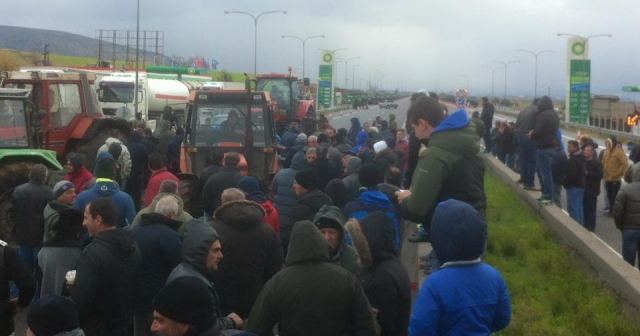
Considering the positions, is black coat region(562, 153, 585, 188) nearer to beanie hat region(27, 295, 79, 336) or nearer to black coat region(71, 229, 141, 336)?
black coat region(71, 229, 141, 336)

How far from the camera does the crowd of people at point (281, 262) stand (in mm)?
5051

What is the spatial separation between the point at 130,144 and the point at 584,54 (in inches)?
1475

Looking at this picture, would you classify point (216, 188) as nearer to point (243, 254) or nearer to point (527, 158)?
point (243, 254)

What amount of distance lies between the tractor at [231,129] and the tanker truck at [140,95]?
48.3ft

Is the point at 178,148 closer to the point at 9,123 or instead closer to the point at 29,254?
the point at 9,123

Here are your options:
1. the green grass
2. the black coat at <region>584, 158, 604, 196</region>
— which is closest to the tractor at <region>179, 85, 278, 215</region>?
the green grass

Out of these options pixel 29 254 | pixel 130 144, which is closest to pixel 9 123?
pixel 130 144

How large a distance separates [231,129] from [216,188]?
8.18 m

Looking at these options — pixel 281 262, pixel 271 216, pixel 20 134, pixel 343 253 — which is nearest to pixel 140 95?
pixel 20 134

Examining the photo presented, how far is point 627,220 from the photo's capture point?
12.3 metres

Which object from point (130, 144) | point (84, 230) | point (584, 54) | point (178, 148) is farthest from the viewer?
point (584, 54)

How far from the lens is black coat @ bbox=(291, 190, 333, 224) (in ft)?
31.6

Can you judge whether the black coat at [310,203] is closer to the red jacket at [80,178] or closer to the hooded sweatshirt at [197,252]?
the hooded sweatshirt at [197,252]

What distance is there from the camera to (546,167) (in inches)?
639
